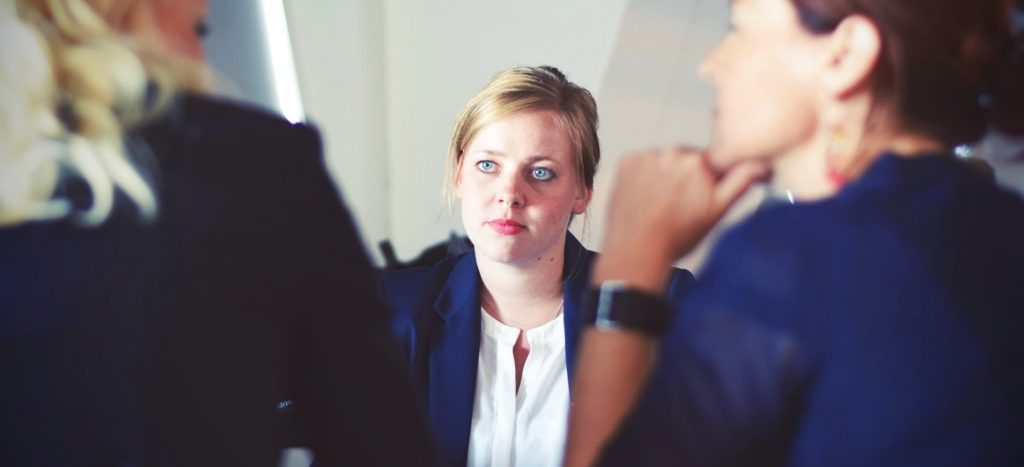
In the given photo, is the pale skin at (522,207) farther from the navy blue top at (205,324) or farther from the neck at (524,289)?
the navy blue top at (205,324)

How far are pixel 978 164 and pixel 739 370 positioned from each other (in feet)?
1.09

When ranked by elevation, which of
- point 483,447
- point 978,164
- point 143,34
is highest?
point 143,34

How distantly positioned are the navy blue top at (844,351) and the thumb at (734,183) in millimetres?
64

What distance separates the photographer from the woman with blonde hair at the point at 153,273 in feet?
2.35

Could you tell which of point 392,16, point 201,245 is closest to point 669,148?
point 392,16

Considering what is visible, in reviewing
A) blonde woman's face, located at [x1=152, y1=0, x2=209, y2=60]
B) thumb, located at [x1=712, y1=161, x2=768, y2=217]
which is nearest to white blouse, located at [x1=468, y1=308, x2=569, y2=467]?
thumb, located at [x1=712, y1=161, x2=768, y2=217]

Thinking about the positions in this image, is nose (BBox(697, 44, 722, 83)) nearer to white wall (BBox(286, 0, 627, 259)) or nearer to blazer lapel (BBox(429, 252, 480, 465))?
white wall (BBox(286, 0, 627, 259))

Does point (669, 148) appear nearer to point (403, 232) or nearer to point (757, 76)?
point (757, 76)

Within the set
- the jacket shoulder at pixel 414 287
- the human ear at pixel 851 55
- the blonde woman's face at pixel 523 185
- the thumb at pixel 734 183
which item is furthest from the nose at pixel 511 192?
the human ear at pixel 851 55

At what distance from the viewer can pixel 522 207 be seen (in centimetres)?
85

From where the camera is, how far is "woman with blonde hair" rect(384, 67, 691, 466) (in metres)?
0.86

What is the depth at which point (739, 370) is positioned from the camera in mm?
645

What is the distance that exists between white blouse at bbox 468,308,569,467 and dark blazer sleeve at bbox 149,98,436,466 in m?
0.10

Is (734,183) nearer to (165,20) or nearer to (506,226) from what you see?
(506,226)
